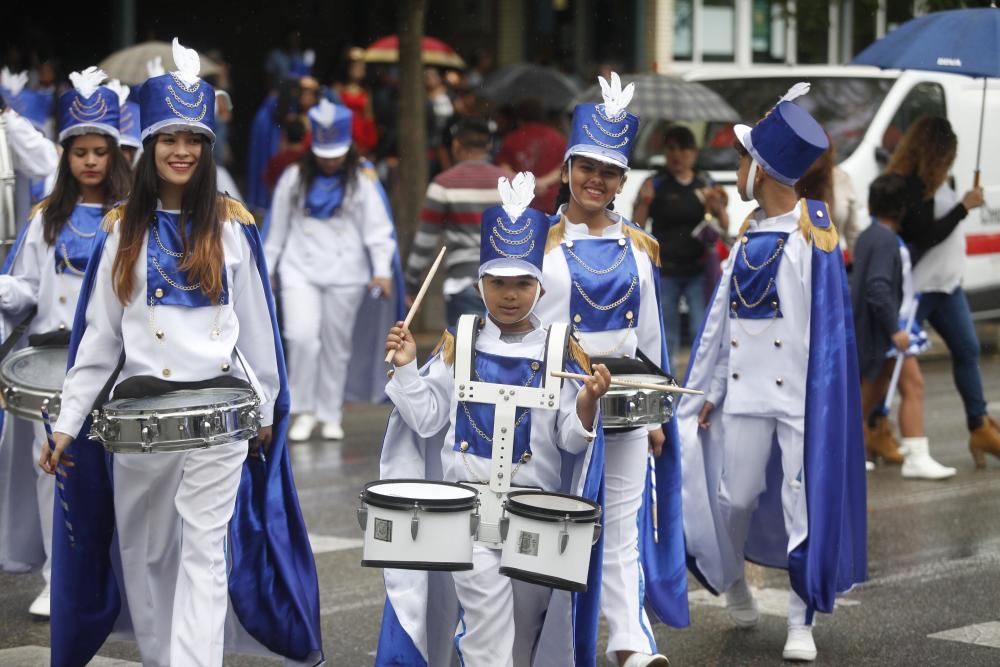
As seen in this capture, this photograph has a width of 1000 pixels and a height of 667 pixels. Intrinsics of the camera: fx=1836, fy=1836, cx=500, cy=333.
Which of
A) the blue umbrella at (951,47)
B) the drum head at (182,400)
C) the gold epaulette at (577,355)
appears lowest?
the drum head at (182,400)

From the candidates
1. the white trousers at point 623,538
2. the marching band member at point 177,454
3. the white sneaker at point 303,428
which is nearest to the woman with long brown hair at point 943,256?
the white sneaker at point 303,428

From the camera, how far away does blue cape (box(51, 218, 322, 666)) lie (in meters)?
5.82

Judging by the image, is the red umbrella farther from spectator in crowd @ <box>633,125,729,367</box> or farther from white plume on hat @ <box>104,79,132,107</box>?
white plume on hat @ <box>104,79,132,107</box>

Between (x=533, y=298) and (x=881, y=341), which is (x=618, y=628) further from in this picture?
(x=881, y=341)

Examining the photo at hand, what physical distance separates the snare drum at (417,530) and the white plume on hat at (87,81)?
2.67m

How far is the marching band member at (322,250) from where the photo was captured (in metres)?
11.5

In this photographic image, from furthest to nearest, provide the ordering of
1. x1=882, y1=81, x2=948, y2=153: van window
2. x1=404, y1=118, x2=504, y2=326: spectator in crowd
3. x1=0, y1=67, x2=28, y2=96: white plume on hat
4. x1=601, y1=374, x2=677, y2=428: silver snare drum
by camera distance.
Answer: x1=882, y1=81, x2=948, y2=153: van window < x1=404, y1=118, x2=504, y2=326: spectator in crowd < x1=0, y1=67, x2=28, y2=96: white plume on hat < x1=601, y1=374, x2=677, y2=428: silver snare drum

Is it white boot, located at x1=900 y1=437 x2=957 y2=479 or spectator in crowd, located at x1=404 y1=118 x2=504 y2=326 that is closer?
white boot, located at x1=900 y1=437 x2=957 y2=479

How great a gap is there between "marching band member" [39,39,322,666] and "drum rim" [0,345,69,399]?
0.80 m

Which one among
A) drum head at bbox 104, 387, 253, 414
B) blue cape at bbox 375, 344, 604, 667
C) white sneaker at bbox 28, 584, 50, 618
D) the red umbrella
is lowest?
white sneaker at bbox 28, 584, 50, 618

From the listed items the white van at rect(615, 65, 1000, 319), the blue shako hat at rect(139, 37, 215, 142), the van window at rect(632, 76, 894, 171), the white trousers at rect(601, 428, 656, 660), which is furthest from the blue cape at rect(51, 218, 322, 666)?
the van window at rect(632, 76, 894, 171)

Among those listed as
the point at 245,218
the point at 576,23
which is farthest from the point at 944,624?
the point at 576,23

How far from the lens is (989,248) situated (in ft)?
51.2

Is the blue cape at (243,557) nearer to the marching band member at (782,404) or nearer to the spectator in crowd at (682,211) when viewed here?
the marching band member at (782,404)
